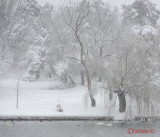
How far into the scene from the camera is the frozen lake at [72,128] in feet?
53.4

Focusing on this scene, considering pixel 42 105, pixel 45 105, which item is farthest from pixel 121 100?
pixel 42 105

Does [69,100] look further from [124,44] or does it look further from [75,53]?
[124,44]

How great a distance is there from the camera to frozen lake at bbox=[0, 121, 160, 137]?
640 inches

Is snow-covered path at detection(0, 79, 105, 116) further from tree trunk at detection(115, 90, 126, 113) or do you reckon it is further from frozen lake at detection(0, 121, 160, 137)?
tree trunk at detection(115, 90, 126, 113)

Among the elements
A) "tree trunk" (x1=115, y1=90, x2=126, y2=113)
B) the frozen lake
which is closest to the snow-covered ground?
"tree trunk" (x1=115, y1=90, x2=126, y2=113)

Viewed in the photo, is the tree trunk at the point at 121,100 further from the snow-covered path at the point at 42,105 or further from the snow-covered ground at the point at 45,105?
the snow-covered path at the point at 42,105

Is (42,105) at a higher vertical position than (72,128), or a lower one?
higher

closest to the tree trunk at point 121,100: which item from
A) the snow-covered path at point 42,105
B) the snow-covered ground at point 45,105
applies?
the snow-covered ground at point 45,105

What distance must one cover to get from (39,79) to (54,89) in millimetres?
5966

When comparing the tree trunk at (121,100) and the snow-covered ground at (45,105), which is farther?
the snow-covered ground at (45,105)

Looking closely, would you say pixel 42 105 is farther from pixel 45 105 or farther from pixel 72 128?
pixel 72 128

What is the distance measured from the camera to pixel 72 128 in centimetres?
1777

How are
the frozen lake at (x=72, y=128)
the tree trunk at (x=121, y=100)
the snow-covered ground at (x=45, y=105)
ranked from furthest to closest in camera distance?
the snow-covered ground at (x=45, y=105)
the tree trunk at (x=121, y=100)
the frozen lake at (x=72, y=128)

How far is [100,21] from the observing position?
1217 inches
